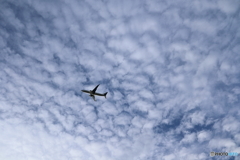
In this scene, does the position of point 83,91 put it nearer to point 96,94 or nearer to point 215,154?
point 96,94

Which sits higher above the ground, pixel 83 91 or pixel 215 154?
pixel 83 91

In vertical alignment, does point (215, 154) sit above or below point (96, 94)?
below

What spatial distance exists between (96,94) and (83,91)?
5.03 meters

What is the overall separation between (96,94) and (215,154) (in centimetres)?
4175

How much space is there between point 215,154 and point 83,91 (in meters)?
46.1

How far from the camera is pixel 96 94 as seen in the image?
5628 cm

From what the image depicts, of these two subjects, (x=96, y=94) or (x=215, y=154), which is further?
(x=96, y=94)

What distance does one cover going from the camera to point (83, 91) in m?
55.6

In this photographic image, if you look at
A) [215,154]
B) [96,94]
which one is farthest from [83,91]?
[215,154]

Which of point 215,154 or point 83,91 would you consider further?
point 83,91
